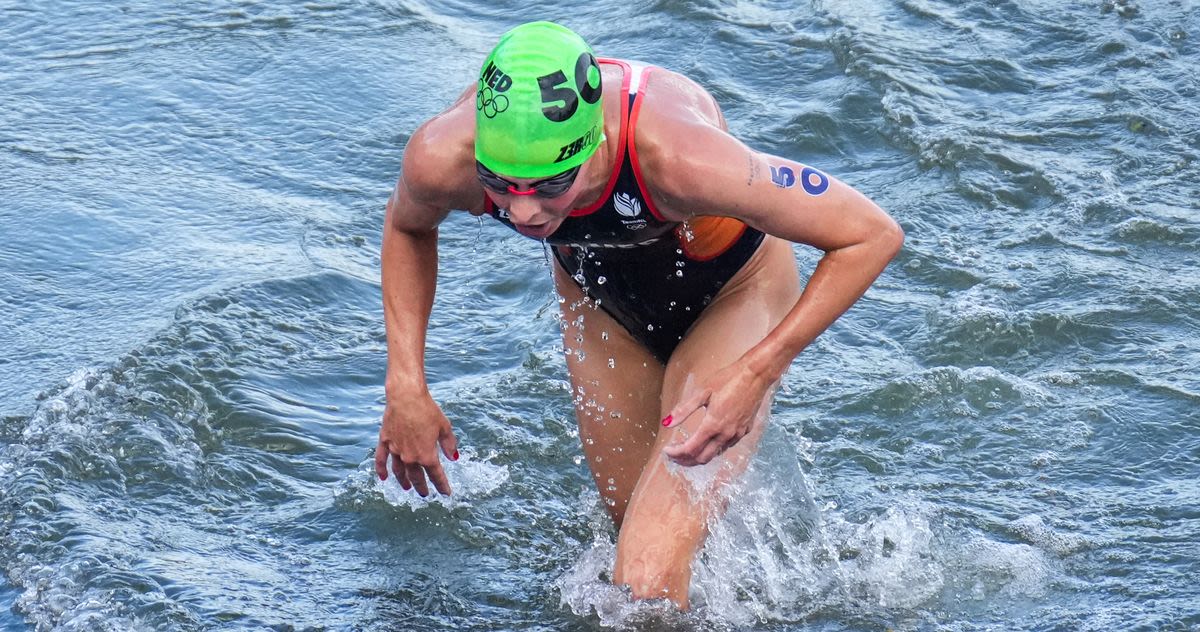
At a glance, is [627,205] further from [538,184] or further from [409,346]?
[409,346]

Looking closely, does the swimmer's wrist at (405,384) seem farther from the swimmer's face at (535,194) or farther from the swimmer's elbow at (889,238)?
the swimmer's elbow at (889,238)

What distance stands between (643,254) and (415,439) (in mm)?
885

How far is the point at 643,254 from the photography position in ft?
14.9

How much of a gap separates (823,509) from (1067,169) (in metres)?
3.54

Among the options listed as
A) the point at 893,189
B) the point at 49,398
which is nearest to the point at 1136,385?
the point at 893,189

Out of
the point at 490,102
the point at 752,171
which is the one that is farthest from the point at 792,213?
the point at 490,102

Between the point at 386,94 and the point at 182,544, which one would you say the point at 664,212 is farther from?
the point at 386,94

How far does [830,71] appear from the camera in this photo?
9.75m

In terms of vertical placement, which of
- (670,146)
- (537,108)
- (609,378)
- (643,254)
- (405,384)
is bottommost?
(609,378)

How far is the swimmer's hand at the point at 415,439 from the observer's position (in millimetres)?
4402

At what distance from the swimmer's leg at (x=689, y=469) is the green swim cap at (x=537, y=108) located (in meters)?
0.93

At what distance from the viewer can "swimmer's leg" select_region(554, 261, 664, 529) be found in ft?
16.1

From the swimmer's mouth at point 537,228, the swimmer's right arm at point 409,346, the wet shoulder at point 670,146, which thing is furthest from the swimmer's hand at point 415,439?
the wet shoulder at point 670,146

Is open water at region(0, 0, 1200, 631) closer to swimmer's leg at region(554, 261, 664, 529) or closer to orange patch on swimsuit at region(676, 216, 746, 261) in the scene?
swimmer's leg at region(554, 261, 664, 529)
